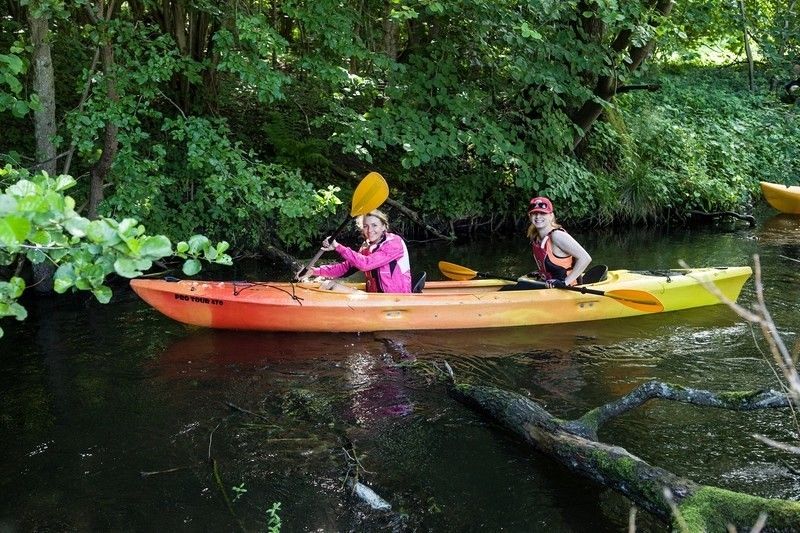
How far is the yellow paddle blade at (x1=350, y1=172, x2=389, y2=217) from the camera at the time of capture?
6.28 meters

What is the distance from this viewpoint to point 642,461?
313cm

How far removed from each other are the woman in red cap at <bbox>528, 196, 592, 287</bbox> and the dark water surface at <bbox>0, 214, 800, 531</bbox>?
516 millimetres

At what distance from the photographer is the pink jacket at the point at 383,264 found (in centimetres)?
621

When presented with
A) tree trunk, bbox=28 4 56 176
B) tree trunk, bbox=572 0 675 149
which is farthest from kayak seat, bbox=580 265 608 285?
tree trunk, bbox=28 4 56 176

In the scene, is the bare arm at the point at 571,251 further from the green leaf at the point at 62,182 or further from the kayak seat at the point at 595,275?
the green leaf at the point at 62,182

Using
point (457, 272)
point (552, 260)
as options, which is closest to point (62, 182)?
point (552, 260)

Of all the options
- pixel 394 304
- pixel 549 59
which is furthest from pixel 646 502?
pixel 549 59

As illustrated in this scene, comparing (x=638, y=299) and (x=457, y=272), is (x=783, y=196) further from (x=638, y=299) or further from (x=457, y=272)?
(x=457, y=272)

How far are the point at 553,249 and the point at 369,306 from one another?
71.0 inches

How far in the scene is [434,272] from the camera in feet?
28.8

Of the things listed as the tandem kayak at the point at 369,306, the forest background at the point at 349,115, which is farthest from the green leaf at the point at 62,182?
the tandem kayak at the point at 369,306

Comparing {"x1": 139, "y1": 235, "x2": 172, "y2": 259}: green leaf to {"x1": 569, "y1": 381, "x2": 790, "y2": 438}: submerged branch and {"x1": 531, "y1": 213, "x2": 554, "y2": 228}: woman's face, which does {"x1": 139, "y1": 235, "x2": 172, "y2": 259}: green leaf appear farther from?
{"x1": 531, "y1": 213, "x2": 554, "y2": 228}: woman's face

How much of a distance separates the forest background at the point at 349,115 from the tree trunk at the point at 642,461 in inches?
131

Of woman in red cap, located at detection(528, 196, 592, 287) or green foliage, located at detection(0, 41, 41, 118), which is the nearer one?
green foliage, located at detection(0, 41, 41, 118)
